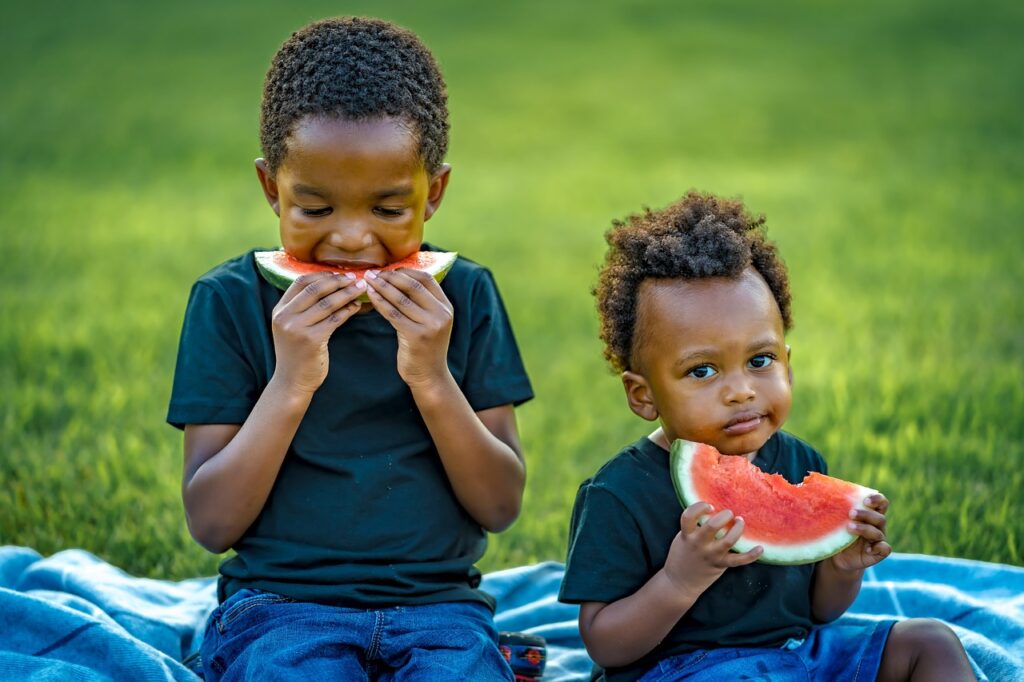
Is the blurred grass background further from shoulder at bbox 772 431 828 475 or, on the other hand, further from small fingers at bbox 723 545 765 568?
small fingers at bbox 723 545 765 568

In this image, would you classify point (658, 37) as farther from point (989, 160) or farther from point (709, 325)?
point (709, 325)

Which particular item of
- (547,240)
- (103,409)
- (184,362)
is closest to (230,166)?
(547,240)

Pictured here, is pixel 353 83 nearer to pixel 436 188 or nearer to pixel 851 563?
pixel 436 188

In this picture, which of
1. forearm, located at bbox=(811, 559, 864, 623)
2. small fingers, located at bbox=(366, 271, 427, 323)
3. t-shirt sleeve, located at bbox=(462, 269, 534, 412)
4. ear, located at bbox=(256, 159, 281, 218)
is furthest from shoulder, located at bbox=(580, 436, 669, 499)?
ear, located at bbox=(256, 159, 281, 218)

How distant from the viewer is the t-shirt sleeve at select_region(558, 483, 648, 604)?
317cm

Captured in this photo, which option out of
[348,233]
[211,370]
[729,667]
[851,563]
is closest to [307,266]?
[348,233]

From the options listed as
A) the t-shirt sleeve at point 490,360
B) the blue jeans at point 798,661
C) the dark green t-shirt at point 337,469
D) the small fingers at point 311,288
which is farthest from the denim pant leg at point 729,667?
the small fingers at point 311,288

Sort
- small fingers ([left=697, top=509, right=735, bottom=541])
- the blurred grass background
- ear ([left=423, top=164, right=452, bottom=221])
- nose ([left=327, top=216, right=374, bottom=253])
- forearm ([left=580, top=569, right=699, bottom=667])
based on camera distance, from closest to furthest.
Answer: small fingers ([left=697, top=509, right=735, bottom=541]) → forearm ([left=580, top=569, right=699, bottom=667]) → nose ([left=327, top=216, right=374, bottom=253]) → ear ([left=423, top=164, right=452, bottom=221]) → the blurred grass background

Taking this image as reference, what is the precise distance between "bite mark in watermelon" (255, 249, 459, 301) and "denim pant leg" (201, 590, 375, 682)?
2.67ft

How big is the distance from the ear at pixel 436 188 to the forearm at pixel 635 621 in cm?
113

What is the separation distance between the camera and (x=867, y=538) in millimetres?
3113

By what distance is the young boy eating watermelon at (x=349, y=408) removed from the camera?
3.19 metres

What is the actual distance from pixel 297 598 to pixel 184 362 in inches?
27.3

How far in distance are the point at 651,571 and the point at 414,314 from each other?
86 centimetres
